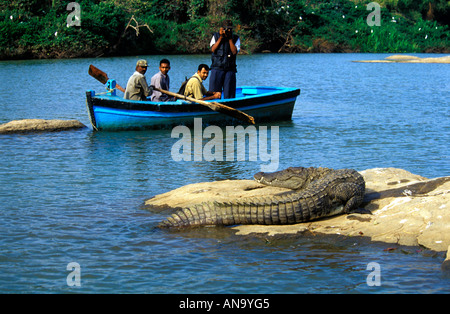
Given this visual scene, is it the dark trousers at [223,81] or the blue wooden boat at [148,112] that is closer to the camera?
the blue wooden boat at [148,112]

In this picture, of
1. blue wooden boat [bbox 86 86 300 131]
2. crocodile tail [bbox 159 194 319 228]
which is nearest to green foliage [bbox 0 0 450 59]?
blue wooden boat [bbox 86 86 300 131]

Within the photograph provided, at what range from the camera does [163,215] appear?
289 inches

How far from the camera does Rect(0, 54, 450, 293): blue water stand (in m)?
5.50

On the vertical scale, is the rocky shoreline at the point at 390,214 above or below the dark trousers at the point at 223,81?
below

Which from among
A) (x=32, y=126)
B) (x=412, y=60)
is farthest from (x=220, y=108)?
(x=412, y=60)

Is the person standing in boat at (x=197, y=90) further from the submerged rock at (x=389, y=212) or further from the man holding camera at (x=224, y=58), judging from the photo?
the submerged rock at (x=389, y=212)

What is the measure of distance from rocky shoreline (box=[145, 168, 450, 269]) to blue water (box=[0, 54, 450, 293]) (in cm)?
17

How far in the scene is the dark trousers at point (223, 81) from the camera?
14297mm

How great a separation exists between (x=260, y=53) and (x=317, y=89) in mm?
26190

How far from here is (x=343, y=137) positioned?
1363 centimetres

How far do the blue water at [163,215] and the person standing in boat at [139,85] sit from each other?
884 mm

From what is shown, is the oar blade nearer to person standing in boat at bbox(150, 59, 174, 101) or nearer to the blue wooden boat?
the blue wooden boat

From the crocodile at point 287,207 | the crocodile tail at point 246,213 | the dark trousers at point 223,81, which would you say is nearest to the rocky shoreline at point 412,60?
the dark trousers at point 223,81

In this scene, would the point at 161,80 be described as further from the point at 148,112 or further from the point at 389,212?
the point at 389,212
